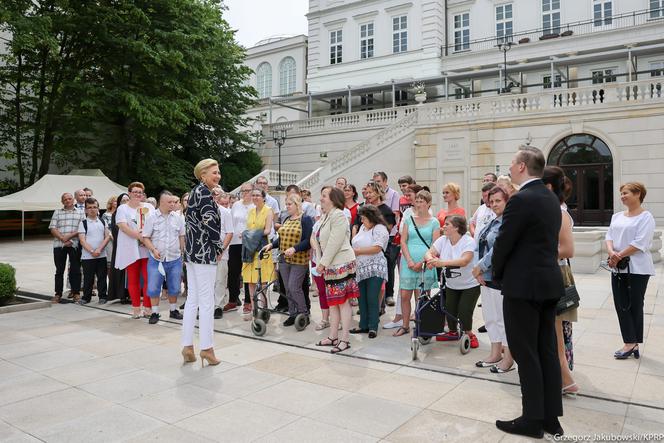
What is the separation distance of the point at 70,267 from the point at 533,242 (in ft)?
29.9

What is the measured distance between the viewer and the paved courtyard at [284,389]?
12.7 ft

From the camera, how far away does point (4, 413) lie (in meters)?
4.25

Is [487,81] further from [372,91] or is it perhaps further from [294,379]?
[294,379]

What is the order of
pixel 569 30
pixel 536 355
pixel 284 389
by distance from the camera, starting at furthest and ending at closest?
pixel 569 30 → pixel 284 389 → pixel 536 355

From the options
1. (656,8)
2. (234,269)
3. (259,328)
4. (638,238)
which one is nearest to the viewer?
(638,238)

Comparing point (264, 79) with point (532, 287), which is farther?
point (264, 79)

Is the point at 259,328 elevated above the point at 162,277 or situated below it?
below

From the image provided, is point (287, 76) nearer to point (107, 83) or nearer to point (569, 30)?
point (107, 83)

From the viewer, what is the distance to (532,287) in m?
3.65

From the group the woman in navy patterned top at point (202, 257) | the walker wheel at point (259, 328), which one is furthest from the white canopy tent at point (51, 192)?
the woman in navy patterned top at point (202, 257)

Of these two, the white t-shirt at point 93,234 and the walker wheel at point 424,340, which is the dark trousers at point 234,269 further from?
the walker wheel at point 424,340

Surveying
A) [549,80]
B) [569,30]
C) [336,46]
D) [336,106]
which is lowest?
[549,80]

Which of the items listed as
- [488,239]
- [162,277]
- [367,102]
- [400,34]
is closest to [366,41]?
[400,34]

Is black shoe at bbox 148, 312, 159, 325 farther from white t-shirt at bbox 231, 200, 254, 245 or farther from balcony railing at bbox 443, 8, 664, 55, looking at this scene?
balcony railing at bbox 443, 8, 664, 55
